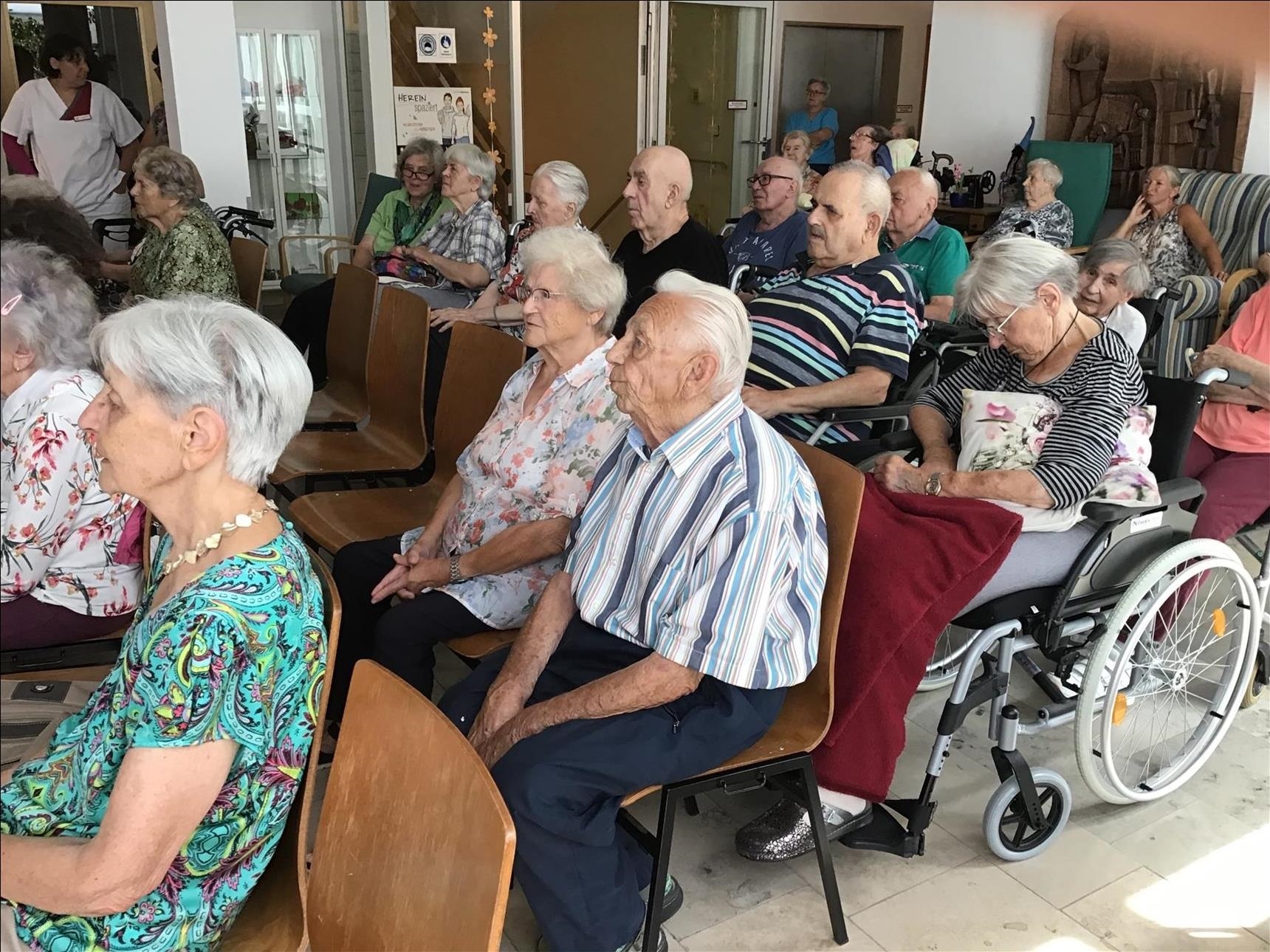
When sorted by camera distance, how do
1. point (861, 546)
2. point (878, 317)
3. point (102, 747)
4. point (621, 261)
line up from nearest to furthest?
point (102, 747)
point (861, 546)
point (878, 317)
point (621, 261)

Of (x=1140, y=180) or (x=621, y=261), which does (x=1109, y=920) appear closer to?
(x=621, y=261)

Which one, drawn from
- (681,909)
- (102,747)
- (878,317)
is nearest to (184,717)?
(102,747)

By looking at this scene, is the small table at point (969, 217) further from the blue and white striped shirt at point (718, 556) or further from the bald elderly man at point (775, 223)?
the blue and white striped shirt at point (718, 556)

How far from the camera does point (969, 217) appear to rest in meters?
6.50

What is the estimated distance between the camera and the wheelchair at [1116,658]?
2.01 m

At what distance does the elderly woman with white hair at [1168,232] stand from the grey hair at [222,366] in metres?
4.74

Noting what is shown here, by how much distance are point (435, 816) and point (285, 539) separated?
1.30 feet

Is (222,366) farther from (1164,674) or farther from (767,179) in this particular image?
(767,179)

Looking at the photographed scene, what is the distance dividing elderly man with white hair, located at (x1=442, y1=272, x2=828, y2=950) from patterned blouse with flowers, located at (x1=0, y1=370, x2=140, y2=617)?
26.4 inches

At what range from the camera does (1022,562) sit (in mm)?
2033

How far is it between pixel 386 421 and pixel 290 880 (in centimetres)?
195

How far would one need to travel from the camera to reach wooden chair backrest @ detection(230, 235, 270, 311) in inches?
151

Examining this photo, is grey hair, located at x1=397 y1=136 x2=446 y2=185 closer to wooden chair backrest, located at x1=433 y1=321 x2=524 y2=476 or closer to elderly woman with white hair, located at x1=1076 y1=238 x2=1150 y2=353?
wooden chair backrest, located at x1=433 y1=321 x2=524 y2=476

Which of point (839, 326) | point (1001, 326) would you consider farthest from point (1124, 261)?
point (1001, 326)
